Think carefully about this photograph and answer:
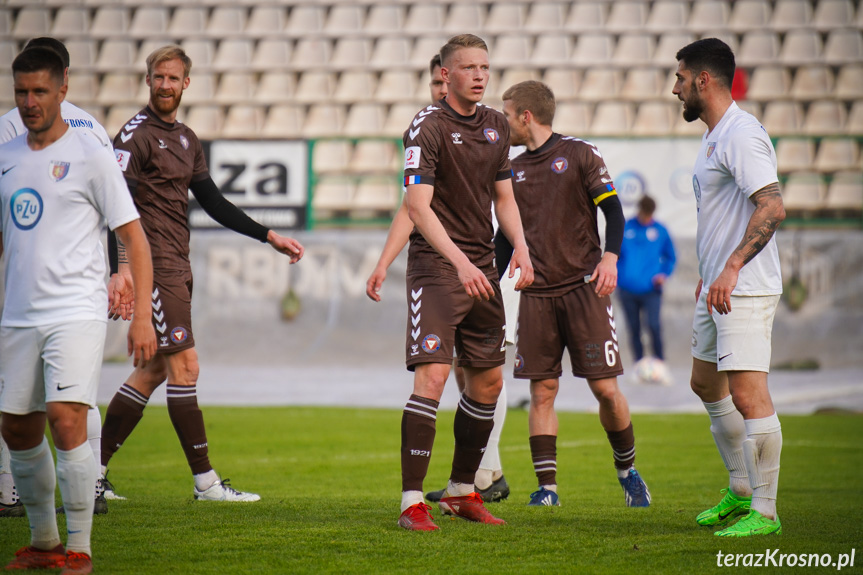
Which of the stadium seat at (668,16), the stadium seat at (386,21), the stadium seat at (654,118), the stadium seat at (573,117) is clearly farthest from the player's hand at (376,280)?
the stadium seat at (386,21)

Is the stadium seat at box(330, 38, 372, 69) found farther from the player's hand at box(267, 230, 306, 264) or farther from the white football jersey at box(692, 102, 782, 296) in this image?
the white football jersey at box(692, 102, 782, 296)

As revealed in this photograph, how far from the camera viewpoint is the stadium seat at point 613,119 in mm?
16703

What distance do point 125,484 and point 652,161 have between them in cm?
1003

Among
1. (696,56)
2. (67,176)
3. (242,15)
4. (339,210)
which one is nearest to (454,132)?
(696,56)

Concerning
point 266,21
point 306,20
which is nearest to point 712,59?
point 306,20

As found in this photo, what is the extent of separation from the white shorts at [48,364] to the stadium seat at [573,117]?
45.8ft

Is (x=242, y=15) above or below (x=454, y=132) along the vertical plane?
above

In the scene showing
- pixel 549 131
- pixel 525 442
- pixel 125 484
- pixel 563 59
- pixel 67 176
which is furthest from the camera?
pixel 563 59

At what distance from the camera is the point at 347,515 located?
4621mm

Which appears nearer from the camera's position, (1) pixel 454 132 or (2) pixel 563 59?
(1) pixel 454 132

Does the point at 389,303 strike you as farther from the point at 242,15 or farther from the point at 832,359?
the point at 242,15

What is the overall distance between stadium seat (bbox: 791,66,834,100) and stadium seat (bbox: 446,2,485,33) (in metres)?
5.68

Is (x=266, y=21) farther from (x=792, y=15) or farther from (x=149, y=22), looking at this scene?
(x=792, y=15)

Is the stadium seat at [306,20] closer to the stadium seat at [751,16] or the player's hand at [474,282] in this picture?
the stadium seat at [751,16]
